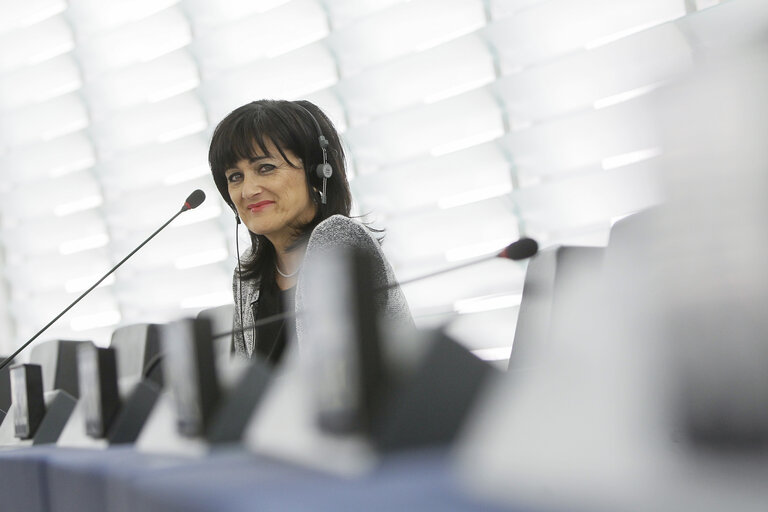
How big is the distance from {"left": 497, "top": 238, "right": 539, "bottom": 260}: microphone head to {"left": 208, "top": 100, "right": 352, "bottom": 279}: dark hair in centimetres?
126

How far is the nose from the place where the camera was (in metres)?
2.13

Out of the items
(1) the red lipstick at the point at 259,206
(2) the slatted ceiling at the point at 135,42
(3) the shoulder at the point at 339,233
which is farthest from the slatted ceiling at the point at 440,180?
(3) the shoulder at the point at 339,233

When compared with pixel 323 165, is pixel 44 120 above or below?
above

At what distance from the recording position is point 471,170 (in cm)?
359

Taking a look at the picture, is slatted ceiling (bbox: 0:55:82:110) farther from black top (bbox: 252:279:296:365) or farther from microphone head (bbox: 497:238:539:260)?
microphone head (bbox: 497:238:539:260)

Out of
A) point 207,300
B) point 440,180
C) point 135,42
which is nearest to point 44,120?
point 135,42

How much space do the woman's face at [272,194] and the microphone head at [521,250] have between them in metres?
1.26

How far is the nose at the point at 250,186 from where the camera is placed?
6.99ft

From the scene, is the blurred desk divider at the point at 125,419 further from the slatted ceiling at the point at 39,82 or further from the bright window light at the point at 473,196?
the slatted ceiling at the point at 39,82

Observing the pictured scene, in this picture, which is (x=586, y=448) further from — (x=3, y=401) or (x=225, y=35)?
(x=225, y=35)

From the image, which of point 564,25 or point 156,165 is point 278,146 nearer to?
point 564,25

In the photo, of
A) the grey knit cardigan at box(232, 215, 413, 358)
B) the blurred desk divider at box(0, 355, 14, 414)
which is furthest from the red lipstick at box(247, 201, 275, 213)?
the blurred desk divider at box(0, 355, 14, 414)

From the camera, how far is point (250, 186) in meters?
2.14

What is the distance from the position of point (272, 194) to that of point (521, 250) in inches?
50.6
